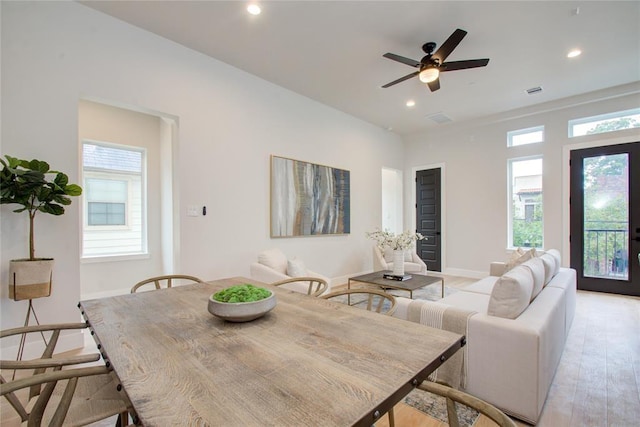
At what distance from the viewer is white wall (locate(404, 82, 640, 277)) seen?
4895mm

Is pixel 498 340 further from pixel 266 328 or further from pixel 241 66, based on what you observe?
pixel 241 66

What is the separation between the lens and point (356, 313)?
144cm

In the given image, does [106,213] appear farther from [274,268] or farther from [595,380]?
[595,380]

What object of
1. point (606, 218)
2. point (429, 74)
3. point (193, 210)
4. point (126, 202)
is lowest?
point (606, 218)

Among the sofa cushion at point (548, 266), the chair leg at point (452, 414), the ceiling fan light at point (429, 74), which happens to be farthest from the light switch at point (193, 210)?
the sofa cushion at point (548, 266)

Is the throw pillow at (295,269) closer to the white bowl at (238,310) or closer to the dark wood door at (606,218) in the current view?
the white bowl at (238,310)

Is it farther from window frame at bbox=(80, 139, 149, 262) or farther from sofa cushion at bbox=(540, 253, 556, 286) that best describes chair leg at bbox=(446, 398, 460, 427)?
window frame at bbox=(80, 139, 149, 262)

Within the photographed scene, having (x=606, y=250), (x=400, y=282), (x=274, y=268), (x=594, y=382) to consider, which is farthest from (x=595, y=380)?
(x=606, y=250)

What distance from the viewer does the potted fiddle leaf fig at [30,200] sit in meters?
2.26

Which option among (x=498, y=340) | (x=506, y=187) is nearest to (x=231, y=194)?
(x=498, y=340)

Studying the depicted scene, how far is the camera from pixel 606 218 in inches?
184

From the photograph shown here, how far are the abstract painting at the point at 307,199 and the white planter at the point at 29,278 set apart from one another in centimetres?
249

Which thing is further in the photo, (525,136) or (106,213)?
(525,136)

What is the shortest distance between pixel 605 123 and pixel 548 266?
3.64 metres
